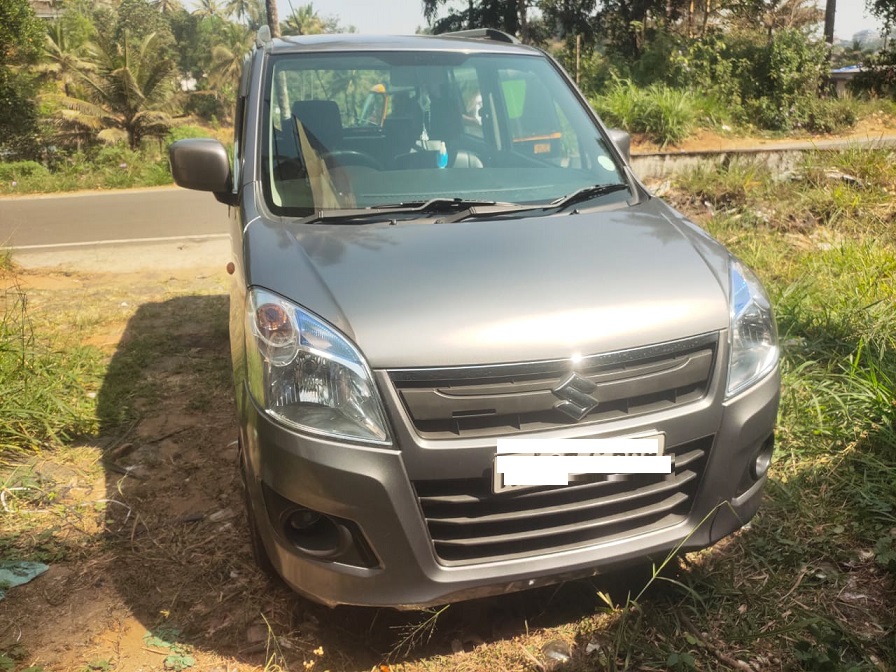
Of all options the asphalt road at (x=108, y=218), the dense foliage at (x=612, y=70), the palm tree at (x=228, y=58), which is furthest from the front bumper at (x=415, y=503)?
the palm tree at (x=228, y=58)

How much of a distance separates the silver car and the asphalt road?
8.35 meters

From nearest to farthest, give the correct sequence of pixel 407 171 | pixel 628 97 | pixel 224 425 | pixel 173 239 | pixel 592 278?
pixel 592 278 < pixel 407 171 < pixel 224 425 < pixel 173 239 < pixel 628 97

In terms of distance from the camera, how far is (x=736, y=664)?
2.24 m

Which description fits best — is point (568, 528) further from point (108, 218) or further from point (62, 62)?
point (62, 62)

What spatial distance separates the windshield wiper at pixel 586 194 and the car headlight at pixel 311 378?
3.69 feet

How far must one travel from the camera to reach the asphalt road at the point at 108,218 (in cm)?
1045

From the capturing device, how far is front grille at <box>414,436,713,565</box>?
1.99m

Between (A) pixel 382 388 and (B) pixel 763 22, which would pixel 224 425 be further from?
(B) pixel 763 22

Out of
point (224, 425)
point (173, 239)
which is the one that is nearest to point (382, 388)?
point (224, 425)

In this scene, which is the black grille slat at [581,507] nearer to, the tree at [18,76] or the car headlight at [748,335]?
the car headlight at [748,335]

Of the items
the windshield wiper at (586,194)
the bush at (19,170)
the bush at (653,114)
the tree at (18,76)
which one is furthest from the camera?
the bush at (19,170)

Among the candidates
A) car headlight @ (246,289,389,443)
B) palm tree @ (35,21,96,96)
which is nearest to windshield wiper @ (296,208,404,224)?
car headlight @ (246,289,389,443)

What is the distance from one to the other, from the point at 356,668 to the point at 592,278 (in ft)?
4.51

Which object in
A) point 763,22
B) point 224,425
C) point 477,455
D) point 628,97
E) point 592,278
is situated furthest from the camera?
point 763,22
